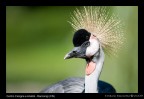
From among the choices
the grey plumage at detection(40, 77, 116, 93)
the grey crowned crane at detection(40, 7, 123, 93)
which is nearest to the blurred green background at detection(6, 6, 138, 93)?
the grey plumage at detection(40, 77, 116, 93)

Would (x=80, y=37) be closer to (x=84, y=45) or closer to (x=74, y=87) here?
(x=84, y=45)

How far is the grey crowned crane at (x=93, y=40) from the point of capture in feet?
13.5

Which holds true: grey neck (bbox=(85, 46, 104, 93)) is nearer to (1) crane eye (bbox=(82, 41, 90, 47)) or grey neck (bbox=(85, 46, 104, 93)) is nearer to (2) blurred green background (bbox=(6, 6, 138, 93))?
(1) crane eye (bbox=(82, 41, 90, 47))

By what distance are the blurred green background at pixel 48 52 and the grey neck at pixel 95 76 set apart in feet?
1.61

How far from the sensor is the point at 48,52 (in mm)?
5828

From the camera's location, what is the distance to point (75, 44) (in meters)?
4.09

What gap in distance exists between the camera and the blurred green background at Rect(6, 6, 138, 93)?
189 inches

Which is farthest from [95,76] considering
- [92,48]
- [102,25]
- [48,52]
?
[48,52]

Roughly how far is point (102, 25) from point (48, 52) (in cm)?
169

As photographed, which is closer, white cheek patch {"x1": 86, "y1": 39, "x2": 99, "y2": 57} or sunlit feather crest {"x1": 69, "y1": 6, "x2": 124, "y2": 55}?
white cheek patch {"x1": 86, "y1": 39, "x2": 99, "y2": 57}

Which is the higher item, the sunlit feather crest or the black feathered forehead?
the sunlit feather crest

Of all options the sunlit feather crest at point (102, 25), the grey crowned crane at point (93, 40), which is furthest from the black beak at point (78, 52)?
the sunlit feather crest at point (102, 25)
